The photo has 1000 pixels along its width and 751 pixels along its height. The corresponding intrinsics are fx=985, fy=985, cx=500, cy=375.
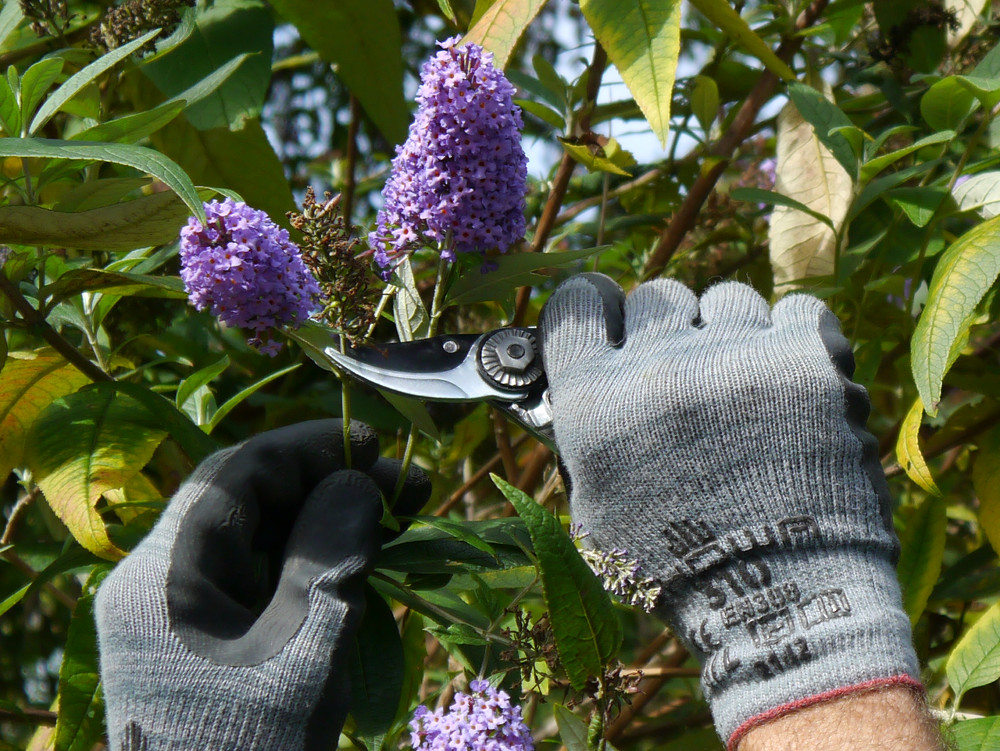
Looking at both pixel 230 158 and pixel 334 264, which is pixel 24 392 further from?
pixel 334 264

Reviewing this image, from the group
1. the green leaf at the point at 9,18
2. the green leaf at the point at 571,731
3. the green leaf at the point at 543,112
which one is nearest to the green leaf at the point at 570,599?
the green leaf at the point at 571,731

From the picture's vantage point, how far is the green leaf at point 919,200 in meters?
1.23

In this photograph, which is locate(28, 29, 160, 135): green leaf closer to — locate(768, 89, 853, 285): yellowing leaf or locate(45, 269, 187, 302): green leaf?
locate(45, 269, 187, 302): green leaf

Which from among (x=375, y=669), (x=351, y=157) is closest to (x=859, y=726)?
(x=375, y=669)

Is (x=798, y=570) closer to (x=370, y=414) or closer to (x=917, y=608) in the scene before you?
(x=917, y=608)

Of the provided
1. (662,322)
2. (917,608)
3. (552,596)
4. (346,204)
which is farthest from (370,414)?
(917,608)

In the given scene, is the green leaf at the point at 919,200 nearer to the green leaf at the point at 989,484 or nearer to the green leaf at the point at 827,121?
the green leaf at the point at 827,121

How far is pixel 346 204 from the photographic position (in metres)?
1.62

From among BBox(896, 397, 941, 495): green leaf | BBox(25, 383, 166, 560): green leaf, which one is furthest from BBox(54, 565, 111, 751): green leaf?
BBox(896, 397, 941, 495): green leaf

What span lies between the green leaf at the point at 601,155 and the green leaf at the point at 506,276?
0.69 feet

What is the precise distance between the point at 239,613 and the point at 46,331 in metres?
0.40

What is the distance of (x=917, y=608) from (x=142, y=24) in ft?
4.24

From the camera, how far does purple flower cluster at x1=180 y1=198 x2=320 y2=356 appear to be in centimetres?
85

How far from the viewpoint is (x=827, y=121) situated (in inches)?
50.8
